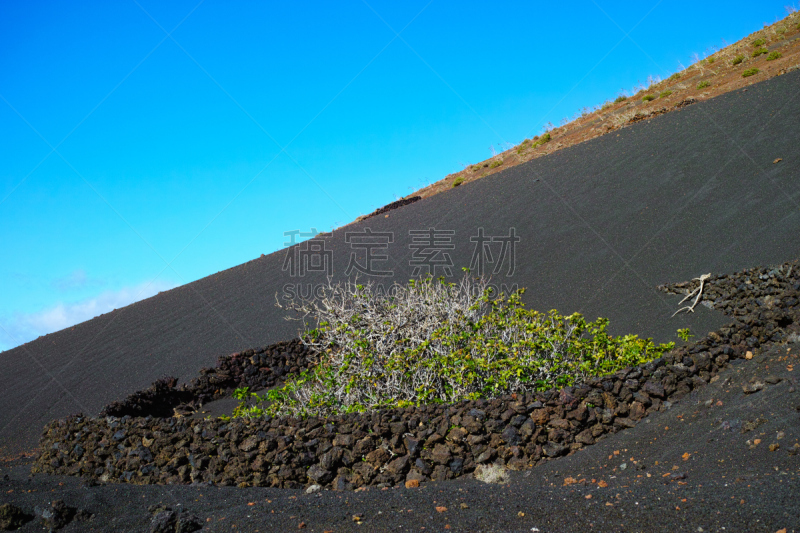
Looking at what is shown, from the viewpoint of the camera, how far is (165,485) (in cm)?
491

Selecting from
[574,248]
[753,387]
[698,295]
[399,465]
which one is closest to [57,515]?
[399,465]

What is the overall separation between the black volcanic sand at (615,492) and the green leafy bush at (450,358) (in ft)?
3.71

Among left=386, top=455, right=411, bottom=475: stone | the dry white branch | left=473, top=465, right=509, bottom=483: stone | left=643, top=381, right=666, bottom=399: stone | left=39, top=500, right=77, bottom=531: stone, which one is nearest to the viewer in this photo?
left=39, top=500, right=77, bottom=531: stone

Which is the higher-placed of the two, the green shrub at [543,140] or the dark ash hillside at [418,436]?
the green shrub at [543,140]

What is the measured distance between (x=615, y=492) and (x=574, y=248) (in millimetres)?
8178

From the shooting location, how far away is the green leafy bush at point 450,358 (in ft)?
18.9

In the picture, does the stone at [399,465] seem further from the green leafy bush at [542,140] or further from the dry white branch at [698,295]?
the green leafy bush at [542,140]

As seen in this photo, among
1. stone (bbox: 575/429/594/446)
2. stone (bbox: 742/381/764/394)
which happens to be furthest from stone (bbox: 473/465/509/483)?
stone (bbox: 742/381/764/394)

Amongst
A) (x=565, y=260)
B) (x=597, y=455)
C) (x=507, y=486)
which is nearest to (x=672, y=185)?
(x=565, y=260)

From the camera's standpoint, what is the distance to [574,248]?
11.2 meters

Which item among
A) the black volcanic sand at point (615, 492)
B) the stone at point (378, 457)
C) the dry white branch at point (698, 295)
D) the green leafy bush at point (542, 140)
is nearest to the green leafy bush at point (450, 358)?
the stone at point (378, 457)

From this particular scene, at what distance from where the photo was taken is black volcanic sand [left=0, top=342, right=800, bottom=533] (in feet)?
10.2

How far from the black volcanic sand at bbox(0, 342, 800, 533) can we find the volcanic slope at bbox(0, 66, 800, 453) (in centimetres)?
305

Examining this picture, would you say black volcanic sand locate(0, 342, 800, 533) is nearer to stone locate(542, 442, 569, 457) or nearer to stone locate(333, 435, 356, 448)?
stone locate(542, 442, 569, 457)
